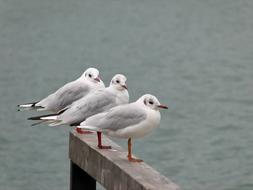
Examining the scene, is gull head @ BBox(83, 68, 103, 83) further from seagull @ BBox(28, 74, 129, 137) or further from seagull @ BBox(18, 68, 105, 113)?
seagull @ BBox(28, 74, 129, 137)

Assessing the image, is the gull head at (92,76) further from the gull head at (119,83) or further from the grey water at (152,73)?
the grey water at (152,73)

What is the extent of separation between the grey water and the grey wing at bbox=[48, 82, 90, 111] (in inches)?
260

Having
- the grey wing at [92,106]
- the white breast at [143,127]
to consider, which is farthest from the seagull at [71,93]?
the white breast at [143,127]

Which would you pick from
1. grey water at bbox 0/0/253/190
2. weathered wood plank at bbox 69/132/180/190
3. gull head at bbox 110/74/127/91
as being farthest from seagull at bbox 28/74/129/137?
grey water at bbox 0/0/253/190

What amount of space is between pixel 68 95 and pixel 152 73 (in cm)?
1397

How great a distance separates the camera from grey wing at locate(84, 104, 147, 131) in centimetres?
778

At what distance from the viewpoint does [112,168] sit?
7414 millimetres

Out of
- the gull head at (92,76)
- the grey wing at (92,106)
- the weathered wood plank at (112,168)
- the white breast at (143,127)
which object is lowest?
the weathered wood plank at (112,168)

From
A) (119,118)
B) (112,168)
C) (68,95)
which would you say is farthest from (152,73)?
(112,168)

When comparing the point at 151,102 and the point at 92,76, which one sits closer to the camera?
the point at 151,102

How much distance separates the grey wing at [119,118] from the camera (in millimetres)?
7779

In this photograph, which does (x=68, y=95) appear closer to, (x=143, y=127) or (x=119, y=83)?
(x=119, y=83)

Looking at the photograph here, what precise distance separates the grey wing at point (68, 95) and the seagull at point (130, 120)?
38.4 inches

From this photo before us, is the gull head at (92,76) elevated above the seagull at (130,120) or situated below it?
above
